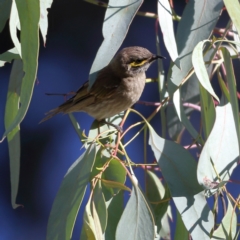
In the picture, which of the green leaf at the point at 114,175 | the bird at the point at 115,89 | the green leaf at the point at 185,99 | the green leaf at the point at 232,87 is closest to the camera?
the green leaf at the point at 232,87

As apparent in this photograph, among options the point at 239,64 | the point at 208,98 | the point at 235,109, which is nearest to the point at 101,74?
the point at 208,98

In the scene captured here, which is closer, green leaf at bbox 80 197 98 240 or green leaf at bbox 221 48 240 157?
green leaf at bbox 80 197 98 240

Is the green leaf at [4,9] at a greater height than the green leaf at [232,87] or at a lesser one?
greater

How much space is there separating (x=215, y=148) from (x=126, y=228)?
1.02 ft

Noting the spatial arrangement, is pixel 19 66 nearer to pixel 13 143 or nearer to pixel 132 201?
pixel 13 143

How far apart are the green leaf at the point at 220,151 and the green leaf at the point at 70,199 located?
0.29 m

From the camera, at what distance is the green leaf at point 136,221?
4.74 feet

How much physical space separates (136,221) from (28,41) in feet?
1.65

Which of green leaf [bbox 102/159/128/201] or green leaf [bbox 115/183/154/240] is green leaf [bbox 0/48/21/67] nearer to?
green leaf [bbox 102/159/128/201]

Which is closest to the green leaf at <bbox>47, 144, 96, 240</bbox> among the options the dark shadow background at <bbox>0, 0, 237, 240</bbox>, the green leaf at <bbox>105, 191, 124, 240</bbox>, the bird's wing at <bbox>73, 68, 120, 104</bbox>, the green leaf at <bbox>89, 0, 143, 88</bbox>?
the green leaf at <bbox>105, 191, 124, 240</bbox>

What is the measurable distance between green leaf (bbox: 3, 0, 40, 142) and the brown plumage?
0.65 meters

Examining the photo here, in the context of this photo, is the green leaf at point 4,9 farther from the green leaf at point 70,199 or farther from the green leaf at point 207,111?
the green leaf at point 207,111

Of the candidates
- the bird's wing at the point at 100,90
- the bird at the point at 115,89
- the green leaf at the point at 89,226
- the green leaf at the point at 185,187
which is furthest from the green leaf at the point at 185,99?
the green leaf at the point at 89,226

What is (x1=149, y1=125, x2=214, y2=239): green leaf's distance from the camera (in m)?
1.49
